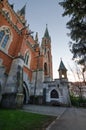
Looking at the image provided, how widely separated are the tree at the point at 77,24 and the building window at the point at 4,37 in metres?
10.7

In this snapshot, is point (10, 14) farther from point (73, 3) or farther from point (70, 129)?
point (70, 129)

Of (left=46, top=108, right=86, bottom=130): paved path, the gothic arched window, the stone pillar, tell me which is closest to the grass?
(left=46, top=108, right=86, bottom=130): paved path

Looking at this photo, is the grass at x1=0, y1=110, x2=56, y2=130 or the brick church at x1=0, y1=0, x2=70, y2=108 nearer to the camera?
the grass at x1=0, y1=110, x2=56, y2=130

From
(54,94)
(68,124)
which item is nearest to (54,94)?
(54,94)

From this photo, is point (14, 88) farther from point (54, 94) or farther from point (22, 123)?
point (54, 94)

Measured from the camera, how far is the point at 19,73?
13555 millimetres

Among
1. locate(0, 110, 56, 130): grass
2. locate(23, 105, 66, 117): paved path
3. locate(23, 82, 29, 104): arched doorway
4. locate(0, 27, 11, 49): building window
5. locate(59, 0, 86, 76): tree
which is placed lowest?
locate(23, 105, 66, 117): paved path

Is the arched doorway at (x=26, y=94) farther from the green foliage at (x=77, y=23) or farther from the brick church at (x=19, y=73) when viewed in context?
the green foliage at (x=77, y=23)

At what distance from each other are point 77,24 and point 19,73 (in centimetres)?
943

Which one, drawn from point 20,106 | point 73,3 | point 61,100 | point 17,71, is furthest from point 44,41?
point 73,3

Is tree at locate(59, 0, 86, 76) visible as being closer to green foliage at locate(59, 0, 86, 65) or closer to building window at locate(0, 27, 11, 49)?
green foliage at locate(59, 0, 86, 65)

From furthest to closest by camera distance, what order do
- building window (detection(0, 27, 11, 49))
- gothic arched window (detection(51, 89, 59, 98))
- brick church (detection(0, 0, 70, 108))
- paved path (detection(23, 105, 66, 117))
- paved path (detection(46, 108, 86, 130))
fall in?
gothic arched window (detection(51, 89, 59, 98))
building window (detection(0, 27, 11, 49))
brick church (detection(0, 0, 70, 108))
paved path (detection(23, 105, 66, 117))
paved path (detection(46, 108, 86, 130))

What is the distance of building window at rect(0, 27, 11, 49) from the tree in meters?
10.7

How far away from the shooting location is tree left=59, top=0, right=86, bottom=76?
18.8 ft
